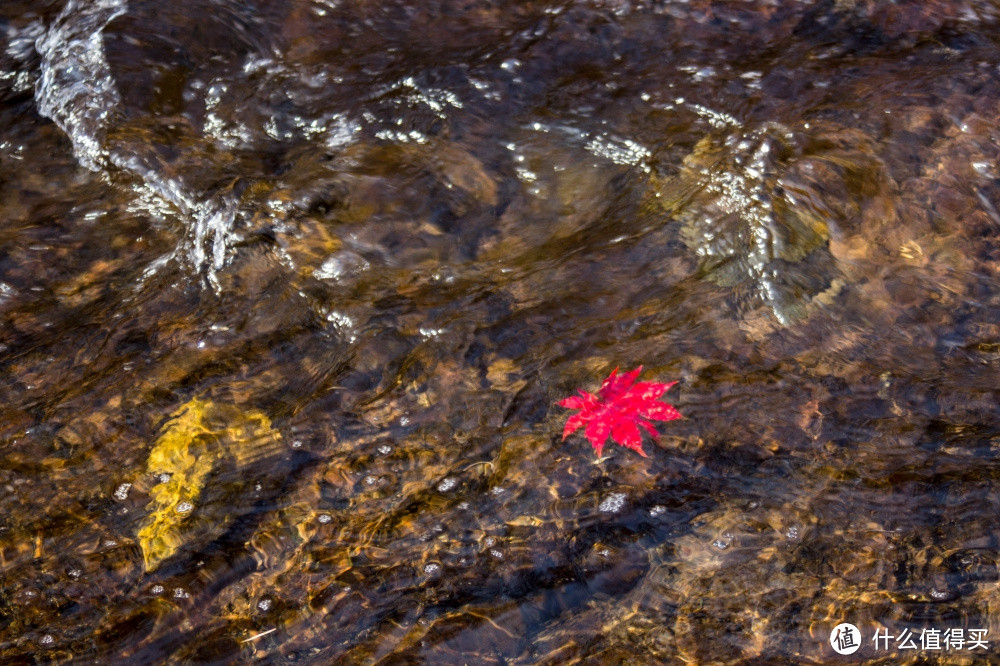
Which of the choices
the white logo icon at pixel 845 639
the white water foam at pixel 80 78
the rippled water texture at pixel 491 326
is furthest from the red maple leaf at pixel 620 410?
the white water foam at pixel 80 78

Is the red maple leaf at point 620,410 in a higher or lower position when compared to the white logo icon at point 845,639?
higher

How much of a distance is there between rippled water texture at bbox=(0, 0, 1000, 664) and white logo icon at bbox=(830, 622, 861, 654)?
0.10ft

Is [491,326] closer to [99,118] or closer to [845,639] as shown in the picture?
[845,639]

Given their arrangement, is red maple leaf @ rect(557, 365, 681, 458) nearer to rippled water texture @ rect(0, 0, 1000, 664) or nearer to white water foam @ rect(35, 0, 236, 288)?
rippled water texture @ rect(0, 0, 1000, 664)

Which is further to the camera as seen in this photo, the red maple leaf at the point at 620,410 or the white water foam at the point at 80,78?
the white water foam at the point at 80,78

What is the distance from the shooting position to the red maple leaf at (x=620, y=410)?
10.5 feet

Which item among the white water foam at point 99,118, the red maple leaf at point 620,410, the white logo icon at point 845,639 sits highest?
the white water foam at point 99,118

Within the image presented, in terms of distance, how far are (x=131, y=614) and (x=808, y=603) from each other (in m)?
2.52

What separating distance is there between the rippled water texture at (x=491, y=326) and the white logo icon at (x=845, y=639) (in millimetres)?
30

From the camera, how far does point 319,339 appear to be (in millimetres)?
3580

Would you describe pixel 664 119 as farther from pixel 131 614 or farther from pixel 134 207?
pixel 131 614

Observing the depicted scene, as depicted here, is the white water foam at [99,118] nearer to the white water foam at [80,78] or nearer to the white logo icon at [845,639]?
the white water foam at [80,78]

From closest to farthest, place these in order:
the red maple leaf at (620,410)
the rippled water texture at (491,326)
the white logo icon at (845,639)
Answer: the white logo icon at (845,639) → the rippled water texture at (491,326) → the red maple leaf at (620,410)

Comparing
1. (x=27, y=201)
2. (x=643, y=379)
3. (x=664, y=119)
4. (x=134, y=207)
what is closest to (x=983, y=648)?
(x=643, y=379)
